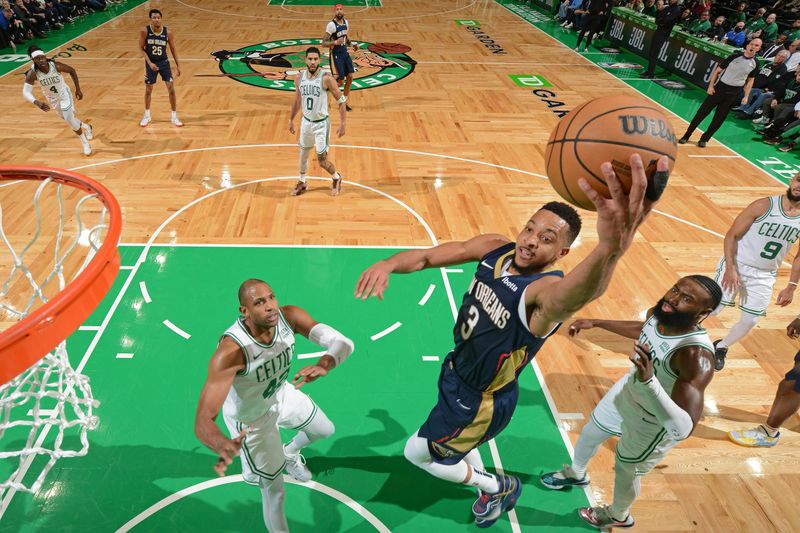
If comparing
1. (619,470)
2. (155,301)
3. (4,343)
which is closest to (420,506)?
(619,470)

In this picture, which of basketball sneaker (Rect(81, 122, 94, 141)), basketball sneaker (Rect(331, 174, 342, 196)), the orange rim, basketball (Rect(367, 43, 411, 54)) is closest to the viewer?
the orange rim

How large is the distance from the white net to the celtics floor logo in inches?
248

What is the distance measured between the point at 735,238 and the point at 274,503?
4.27 m

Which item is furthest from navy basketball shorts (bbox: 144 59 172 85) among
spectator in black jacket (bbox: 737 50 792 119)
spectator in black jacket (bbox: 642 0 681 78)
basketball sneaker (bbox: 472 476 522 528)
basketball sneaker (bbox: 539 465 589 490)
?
spectator in black jacket (bbox: 737 50 792 119)

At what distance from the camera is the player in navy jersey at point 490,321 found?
8.04ft

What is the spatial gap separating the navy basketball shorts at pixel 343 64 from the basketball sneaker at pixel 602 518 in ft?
29.4

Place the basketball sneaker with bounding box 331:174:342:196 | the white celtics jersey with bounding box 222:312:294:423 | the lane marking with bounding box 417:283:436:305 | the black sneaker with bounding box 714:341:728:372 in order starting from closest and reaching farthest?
1. the white celtics jersey with bounding box 222:312:294:423
2. the black sneaker with bounding box 714:341:728:372
3. the lane marking with bounding box 417:283:436:305
4. the basketball sneaker with bounding box 331:174:342:196

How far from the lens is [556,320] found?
2258 mm

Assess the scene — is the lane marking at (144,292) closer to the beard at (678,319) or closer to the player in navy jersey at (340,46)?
the beard at (678,319)

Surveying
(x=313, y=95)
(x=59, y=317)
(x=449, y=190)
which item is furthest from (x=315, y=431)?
(x=449, y=190)

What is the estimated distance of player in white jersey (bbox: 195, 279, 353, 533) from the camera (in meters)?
2.54

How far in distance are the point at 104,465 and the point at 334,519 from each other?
177 cm

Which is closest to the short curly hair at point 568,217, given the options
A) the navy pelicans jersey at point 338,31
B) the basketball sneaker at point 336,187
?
the basketball sneaker at point 336,187

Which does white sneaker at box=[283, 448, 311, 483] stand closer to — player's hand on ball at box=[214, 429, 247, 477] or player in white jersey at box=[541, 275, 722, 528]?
player's hand on ball at box=[214, 429, 247, 477]
